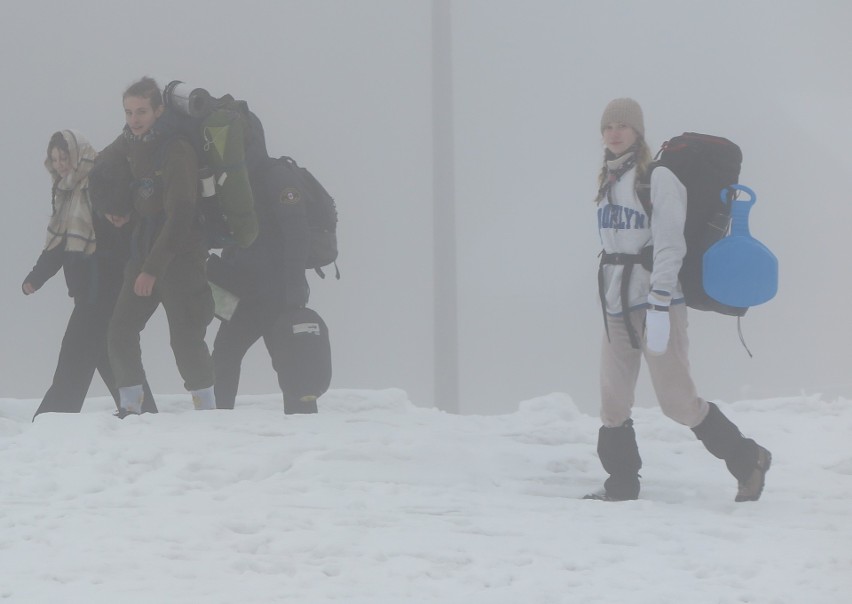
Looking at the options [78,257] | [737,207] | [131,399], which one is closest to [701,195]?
[737,207]

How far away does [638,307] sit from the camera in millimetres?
4629

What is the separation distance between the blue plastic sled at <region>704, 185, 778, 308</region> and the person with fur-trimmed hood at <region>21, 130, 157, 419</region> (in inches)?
126

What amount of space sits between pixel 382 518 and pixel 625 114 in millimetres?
2051

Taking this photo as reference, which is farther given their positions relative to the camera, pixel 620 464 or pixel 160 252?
pixel 160 252

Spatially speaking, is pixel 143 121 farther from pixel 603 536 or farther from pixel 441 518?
pixel 603 536

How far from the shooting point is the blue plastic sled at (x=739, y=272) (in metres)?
4.46

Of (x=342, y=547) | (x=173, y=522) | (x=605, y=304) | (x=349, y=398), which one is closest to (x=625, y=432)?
(x=605, y=304)

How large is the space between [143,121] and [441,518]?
8.46ft

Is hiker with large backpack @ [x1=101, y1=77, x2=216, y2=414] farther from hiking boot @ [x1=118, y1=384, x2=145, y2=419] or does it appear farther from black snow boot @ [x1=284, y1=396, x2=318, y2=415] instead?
black snow boot @ [x1=284, y1=396, x2=318, y2=415]

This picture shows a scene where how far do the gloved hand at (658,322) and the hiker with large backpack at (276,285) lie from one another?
2147mm

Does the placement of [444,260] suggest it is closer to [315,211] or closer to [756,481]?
[315,211]

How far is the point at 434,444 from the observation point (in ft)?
17.9

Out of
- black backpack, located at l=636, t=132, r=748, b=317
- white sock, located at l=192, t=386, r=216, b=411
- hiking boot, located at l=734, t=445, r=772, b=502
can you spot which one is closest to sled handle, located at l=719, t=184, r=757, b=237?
black backpack, located at l=636, t=132, r=748, b=317

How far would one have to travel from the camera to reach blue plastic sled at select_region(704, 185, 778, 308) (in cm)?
446
